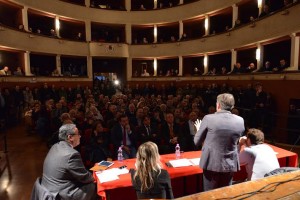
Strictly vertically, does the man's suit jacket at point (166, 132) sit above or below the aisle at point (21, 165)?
above

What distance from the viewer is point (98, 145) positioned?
4.02 metres

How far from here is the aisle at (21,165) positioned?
11.8 ft

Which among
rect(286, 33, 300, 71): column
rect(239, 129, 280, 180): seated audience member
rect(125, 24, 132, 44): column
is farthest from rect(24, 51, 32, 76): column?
rect(286, 33, 300, 71): column

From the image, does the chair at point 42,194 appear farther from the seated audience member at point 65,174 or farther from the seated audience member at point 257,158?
the seated audience member at point 257,158

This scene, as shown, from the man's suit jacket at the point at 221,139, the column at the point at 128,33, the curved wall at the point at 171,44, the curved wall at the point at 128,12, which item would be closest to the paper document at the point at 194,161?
the man's suit jacket at the point at 221,139

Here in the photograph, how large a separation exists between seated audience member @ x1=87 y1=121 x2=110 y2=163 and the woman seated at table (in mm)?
2061

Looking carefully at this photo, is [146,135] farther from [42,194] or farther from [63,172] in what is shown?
[42,194]

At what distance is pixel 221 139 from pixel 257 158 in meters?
0.64

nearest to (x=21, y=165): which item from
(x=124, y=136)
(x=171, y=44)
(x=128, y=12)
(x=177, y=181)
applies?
(x=124, y=136)

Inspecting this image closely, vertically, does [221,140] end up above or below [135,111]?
above

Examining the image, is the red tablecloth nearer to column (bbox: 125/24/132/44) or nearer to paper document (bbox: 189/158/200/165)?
paper document (bbox: 189/158/200/165)

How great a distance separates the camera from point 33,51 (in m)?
11.5

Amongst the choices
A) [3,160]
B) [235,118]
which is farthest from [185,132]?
[3,160]

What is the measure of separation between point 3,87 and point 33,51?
318 cm
